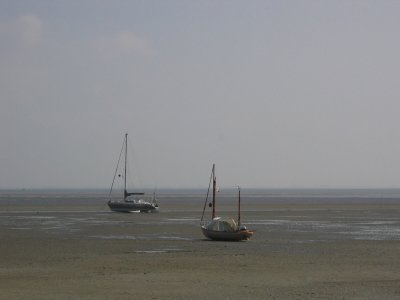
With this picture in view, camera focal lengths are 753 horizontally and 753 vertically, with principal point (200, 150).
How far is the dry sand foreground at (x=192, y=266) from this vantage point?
22.2m

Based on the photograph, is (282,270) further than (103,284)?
Yes

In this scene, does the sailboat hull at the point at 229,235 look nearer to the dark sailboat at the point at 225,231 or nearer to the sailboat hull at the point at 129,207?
the dark sailboat at the point at 225,231

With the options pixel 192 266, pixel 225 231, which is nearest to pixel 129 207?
pixel 225 231

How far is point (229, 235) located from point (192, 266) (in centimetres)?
1241

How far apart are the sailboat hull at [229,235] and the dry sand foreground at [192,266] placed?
0.57 m

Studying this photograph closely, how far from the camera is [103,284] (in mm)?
23391

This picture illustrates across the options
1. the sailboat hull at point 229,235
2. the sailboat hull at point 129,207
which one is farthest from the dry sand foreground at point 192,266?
the sailboat hull at point 129,207

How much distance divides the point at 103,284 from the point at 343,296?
24.1 ft

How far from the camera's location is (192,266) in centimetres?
2880

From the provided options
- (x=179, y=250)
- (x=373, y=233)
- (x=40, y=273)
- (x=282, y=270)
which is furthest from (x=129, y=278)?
(x=373, y=233)

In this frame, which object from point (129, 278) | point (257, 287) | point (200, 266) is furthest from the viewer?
point (200, 266)

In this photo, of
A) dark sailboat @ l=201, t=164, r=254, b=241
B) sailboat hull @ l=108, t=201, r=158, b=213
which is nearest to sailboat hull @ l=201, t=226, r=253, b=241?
dark sailboat @ l=201, t=164, r=254, b=241

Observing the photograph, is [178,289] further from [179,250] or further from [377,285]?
[179,250]

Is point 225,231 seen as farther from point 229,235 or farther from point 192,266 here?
point 192,266
